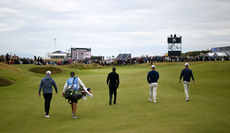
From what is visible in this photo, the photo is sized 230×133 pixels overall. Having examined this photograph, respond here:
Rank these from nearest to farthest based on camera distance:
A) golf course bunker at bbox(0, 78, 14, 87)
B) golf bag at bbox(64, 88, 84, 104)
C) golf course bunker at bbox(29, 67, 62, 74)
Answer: golf bag at bbox(64, 88, 84, 104) → golf course bunker at bbox(0, 78, 14, 87) → golf course bunker at bbox(29, 67, 62, 74)

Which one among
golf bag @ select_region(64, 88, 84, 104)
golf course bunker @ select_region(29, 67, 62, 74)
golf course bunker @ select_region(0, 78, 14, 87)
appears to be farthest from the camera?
golf course bunker @ select_region(29, 67, 62, 74)

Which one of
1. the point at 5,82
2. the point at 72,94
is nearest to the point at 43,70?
the point at 5,82

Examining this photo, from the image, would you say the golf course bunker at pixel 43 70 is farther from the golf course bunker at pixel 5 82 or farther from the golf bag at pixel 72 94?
the golf bag at pixel 72 94

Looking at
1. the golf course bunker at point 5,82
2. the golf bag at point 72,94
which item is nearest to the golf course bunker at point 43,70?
the golf course bunker at point 5,82

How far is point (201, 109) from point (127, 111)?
370 cm

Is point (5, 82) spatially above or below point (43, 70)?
below

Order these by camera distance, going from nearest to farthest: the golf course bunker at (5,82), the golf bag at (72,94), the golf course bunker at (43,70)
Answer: the golf bag at (72,94) → the golf course bunker at (5,82) → the golf course bunker at (43,70)

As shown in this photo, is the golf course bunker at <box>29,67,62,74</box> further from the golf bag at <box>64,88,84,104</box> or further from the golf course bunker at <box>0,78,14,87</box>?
the golf bag at <box>64,88,84,104</box>

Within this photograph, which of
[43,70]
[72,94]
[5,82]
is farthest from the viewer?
[43,70]

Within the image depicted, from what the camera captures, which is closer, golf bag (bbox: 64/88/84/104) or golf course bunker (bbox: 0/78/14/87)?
golf bag (bbox: 64/88/84/104)

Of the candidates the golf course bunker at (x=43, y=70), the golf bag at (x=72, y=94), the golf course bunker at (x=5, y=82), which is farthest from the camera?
the golf course bunker at (x=43, y=70)

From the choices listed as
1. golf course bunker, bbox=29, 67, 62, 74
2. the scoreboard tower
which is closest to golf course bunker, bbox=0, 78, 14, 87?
golf course bunker, bbox=29, 67, 62, 74

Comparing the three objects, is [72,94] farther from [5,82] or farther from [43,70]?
[43,70]

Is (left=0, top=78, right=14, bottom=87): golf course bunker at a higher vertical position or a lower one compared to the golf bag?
lower
